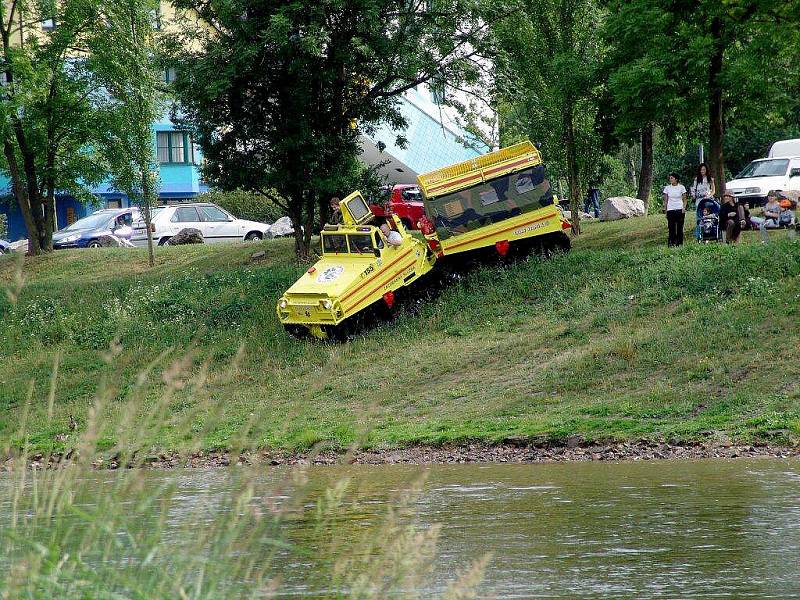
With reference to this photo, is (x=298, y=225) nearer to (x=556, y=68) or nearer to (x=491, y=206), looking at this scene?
(x=491, y=206)

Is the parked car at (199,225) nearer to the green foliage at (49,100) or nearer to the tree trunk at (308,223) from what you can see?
the green foliage at (49,100)

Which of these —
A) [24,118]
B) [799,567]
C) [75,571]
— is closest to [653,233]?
[24,118]

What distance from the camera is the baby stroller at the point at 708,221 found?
28.2 metres

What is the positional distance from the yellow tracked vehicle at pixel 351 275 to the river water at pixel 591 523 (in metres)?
8.38

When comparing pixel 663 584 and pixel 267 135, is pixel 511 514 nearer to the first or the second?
pixel 663 584

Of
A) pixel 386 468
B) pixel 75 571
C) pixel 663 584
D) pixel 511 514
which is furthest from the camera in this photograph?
pixel 386 468

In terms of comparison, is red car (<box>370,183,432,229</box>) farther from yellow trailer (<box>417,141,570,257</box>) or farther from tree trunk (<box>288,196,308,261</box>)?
tree trunk (<box>288,196,308,261</box>)

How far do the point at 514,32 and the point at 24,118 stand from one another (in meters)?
15.0

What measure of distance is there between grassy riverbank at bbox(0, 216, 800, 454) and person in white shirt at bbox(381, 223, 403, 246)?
1.69 m

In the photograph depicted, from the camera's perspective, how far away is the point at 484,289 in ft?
91.4

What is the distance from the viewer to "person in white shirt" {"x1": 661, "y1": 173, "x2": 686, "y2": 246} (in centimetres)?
2797

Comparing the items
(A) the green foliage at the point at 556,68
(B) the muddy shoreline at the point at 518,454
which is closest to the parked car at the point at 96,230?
(A) the green foliage at the point at 556,68

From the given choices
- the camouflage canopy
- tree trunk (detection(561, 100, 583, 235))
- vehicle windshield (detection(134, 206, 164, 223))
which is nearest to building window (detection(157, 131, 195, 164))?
vehicle windshield (detection(134, 206, 164, 223))

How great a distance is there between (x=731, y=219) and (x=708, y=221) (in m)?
0.87
